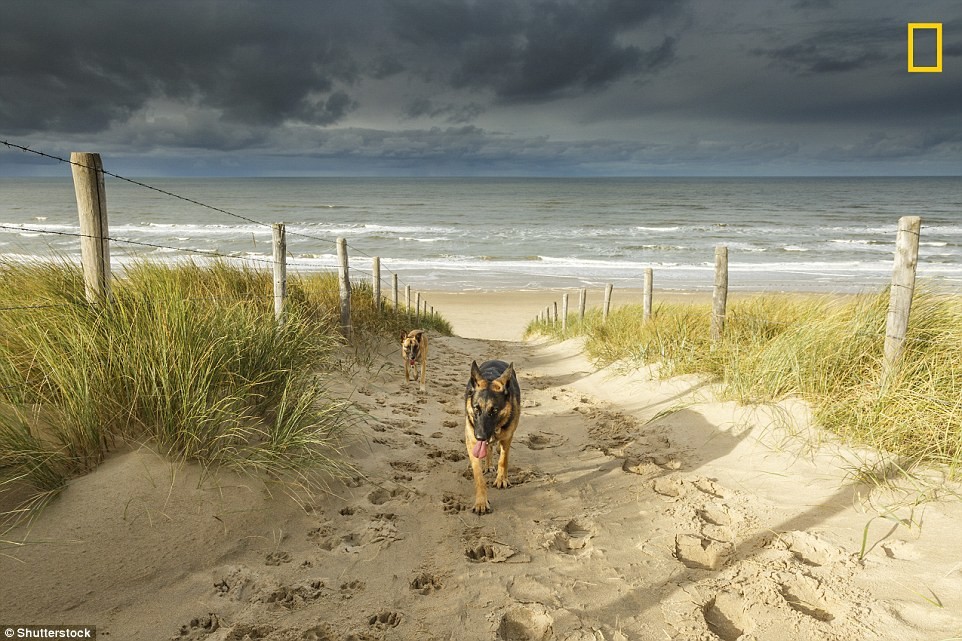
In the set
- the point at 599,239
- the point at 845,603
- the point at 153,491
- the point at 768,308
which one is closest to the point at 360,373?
the point at 153,491

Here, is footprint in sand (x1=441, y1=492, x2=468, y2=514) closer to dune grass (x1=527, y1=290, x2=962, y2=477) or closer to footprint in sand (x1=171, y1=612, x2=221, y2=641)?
footprint in sand (x1=171, y1=612, x2=221, y2=641)

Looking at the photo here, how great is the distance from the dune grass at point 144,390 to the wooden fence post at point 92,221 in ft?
0.56

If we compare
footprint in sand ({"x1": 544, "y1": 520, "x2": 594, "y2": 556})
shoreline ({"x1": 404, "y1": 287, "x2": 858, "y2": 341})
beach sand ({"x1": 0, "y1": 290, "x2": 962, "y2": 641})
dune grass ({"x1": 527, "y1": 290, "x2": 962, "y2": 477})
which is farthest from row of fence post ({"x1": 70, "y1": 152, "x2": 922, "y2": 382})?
shoreline ({"x1": 404, "y1": 287, "x2": 858, "y2": 341})

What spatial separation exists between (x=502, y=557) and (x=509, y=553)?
0.07 m

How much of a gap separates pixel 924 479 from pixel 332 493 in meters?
4.84

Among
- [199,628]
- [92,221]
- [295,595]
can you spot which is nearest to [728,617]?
[295,595]

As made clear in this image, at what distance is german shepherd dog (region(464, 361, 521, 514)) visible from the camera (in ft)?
13.8

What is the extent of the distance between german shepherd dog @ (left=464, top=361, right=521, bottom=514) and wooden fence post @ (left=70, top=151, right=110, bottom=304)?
309 centimetres

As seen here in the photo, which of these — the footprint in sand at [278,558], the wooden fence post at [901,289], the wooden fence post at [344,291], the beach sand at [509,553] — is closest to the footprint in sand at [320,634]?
the beach sand at [509,553]

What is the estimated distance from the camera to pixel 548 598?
3.14 meters

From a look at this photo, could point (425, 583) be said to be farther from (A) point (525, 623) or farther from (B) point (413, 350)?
(B) point (413, 350)

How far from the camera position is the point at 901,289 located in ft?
17.0

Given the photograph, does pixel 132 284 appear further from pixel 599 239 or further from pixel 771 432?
pixel 599 239

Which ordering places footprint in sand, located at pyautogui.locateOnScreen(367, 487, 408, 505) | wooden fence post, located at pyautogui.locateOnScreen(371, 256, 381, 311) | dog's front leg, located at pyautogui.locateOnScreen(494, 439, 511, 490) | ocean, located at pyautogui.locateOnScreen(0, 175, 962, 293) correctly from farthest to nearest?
ocean, located at pyautogui.locateOnScreen(0, 175, 962, 293) → wooden fence post, located at pyautogui.locateOnScreen(371, 256, 381, 311) → dog's front leg, located at pyautogui.locateOnScreen(494, 439, 511, 490) → footprint in sand, located at pyautogui.locateOnScreen(367, 487, 408, 505)
